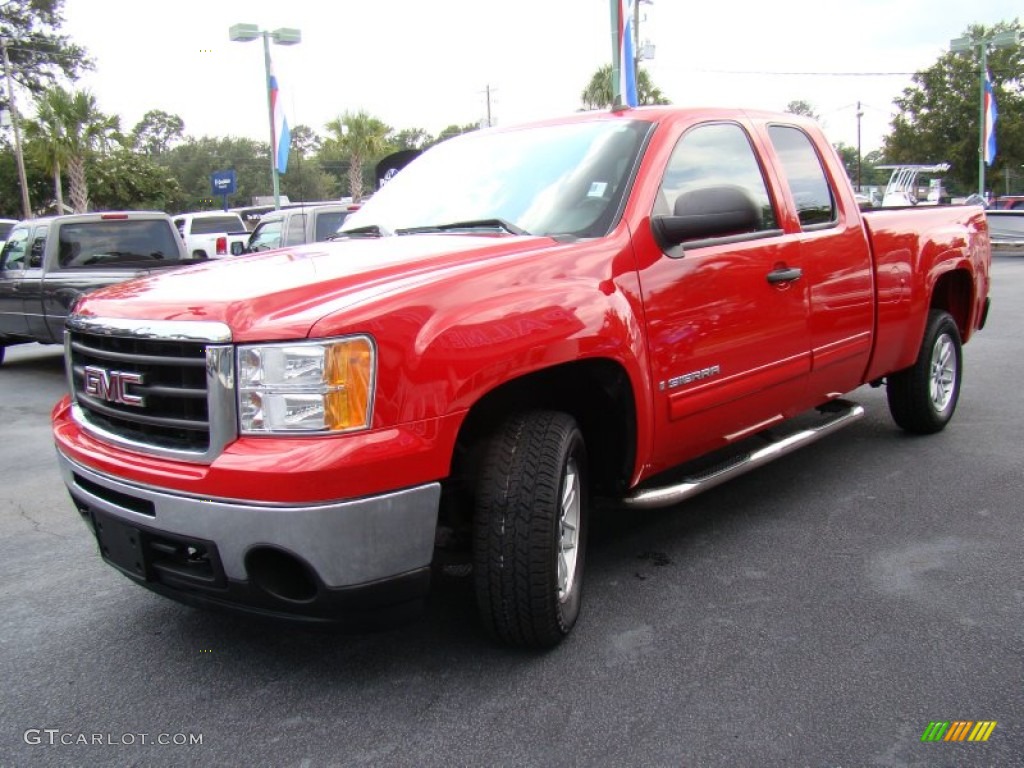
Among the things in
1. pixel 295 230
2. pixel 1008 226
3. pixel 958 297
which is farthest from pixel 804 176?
pixel 1008 226

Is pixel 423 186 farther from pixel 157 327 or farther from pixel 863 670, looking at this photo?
pixel 863 670

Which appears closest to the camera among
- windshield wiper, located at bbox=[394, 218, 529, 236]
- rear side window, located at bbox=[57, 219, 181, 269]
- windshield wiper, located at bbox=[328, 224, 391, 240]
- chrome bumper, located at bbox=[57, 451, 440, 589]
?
chrome bumper, located at bbox=[57, 451, 440, 589]

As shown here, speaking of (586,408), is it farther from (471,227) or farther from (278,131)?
(278,131)

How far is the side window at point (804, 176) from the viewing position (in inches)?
169

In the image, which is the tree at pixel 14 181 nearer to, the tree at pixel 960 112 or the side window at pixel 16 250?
the side window at pixel 16 250

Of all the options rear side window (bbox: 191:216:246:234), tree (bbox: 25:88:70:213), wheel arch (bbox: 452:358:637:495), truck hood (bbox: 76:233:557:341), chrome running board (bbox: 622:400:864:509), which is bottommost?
chrome running board (bbox: 622:400:864:509)

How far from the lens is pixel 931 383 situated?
5398mm

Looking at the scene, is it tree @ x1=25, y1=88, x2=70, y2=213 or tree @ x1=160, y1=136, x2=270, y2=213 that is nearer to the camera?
tree @ x1=25, y1=88, x2=70, y2=213

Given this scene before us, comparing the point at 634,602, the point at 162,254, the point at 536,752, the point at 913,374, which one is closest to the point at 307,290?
the point at 536,752

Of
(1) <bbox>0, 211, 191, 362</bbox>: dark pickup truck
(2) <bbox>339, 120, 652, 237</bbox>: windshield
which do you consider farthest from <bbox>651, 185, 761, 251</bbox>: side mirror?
(1) <bbox>0, 211, 191, 362</bbox>: dark pickup truck

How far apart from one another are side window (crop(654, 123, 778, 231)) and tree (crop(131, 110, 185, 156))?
94.7 m

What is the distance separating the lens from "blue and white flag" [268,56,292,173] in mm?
17406

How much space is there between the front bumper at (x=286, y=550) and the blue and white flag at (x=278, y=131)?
15548mm

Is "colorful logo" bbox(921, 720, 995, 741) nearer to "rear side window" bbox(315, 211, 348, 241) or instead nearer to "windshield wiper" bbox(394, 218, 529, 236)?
"windshield wiper" bbox(394, 218, 529, 236)
